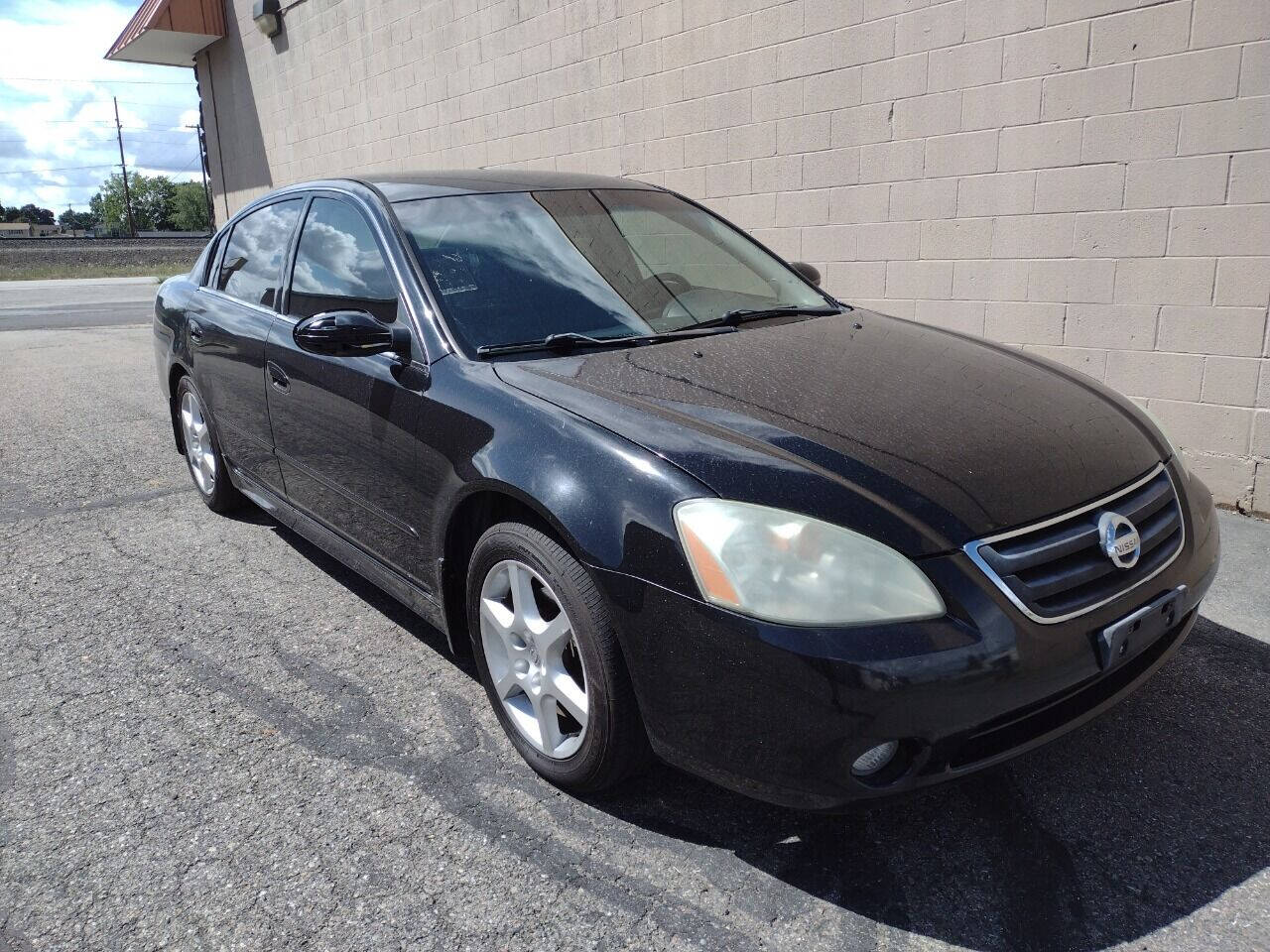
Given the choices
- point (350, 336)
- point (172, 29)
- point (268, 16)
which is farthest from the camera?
point (172, 29)

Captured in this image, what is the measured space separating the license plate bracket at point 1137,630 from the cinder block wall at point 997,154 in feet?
9.00

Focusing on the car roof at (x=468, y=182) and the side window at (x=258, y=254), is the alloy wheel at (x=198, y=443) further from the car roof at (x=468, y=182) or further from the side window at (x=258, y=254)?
the car roof at (x=468, y=182)

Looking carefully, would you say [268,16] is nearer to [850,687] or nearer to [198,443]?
[198,443]

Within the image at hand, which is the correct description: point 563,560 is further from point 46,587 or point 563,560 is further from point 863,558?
point 46,587

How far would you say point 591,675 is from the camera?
2301 millimetres

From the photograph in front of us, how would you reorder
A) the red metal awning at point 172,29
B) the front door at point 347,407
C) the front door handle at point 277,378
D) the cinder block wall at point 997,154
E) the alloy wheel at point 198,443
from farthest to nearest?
1. the red metal awning at point 172,29
2. the alloy wheel at point 198,443
3. the cinder block wall at point 997,154
4. the front door handle at point 277,378
5. the front door at point 347,407

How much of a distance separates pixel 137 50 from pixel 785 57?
1405 centimetres

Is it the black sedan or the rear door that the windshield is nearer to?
the black sedan

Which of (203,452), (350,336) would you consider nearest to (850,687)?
(350,336)

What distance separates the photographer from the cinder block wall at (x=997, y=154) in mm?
4527

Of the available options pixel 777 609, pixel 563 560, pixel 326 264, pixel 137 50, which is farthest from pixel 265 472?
pixel 137 50

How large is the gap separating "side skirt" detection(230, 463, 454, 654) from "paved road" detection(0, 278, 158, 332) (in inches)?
519

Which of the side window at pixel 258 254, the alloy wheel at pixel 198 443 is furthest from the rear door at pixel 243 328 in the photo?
the alloy wheel at pixel 198 443

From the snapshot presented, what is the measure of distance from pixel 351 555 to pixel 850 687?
2039 mm
